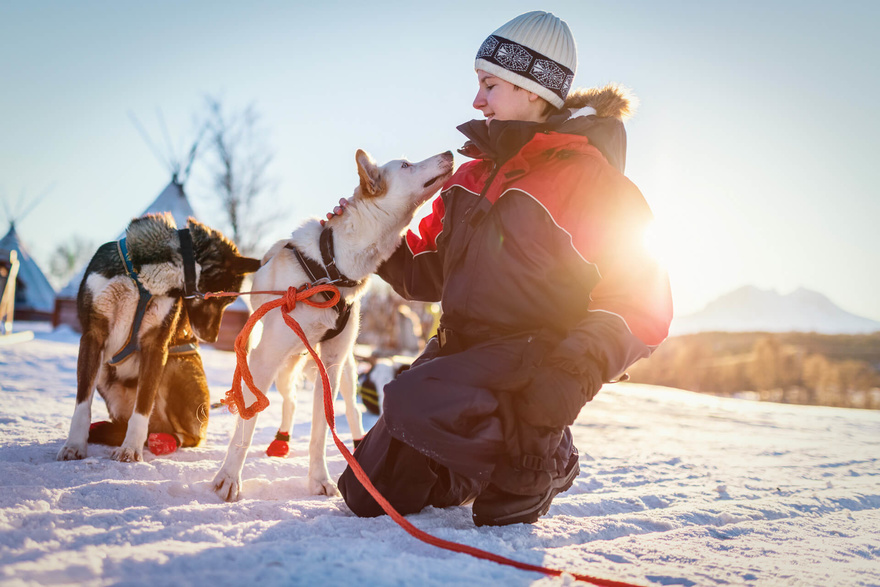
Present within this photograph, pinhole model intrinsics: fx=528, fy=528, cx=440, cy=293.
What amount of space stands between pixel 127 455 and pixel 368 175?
1.98 metres

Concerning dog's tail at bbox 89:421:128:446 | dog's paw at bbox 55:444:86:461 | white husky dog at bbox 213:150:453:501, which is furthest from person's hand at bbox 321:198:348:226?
dog's tail at bbox 89:421:128:446

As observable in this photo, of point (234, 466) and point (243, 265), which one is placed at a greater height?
point (243, 265)

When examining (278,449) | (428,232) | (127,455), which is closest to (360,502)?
(428,232)

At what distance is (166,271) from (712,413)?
8210 mm

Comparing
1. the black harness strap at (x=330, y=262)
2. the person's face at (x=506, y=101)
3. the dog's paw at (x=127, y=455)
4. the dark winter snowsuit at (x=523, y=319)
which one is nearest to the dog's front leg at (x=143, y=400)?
the dog's paw at (x=127, y=455)

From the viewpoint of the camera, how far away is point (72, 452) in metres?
2.85

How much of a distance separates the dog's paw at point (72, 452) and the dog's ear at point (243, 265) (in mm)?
1284

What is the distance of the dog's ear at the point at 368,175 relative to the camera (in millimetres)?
2744

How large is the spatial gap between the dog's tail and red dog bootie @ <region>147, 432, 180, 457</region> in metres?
0.22

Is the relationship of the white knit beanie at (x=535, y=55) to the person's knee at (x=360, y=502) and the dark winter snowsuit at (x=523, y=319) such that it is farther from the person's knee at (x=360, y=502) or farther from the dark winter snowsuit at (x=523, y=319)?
the person's knee at (x=360, y=502)

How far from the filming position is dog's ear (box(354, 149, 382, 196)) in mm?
2744

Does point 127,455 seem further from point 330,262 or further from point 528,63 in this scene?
point 528,63

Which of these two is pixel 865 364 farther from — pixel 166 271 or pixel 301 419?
pixel 166 271

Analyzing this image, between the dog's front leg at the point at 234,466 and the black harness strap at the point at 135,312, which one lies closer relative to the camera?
the dog's front leg at the point at 234,466
